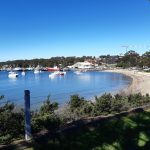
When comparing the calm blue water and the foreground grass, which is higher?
the foreground grass

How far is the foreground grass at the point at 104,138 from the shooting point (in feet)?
20.6

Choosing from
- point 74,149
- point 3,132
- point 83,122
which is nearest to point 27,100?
point 74,149

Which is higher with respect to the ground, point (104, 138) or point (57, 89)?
point (104, 138)

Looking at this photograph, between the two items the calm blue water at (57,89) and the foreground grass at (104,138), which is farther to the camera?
the calm blue water at (57,89)

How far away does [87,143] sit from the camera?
650 cm

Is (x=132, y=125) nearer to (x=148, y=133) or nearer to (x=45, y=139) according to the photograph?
(x=148, y=133)

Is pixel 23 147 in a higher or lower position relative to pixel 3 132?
higher

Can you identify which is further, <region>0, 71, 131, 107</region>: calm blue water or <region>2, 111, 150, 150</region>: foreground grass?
<region>0, 71, 131, 107</region>: calm blue water

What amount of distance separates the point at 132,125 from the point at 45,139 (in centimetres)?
261

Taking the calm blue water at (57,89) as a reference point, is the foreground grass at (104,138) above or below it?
above

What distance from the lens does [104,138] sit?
691 cm

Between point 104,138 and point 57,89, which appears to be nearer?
point 104,138

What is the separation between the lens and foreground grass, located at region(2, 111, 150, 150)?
247 inches

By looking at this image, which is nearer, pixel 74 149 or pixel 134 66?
pixel 74 149
